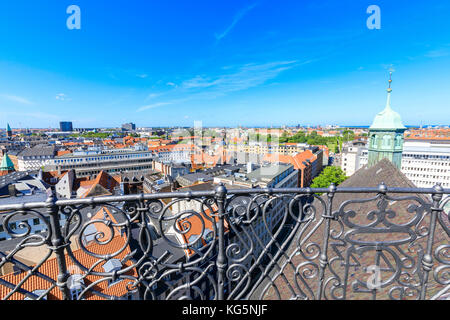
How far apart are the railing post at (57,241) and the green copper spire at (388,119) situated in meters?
18.9

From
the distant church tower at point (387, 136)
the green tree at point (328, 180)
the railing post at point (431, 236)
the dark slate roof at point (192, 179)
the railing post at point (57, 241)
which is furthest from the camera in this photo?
the dark slate roof at point (192, 179)

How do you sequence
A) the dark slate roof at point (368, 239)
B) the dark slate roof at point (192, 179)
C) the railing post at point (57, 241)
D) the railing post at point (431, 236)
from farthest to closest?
the dark slate roof at point (192, 179) < the dark slate roof at point (368, 239) < the railing post at point (431, 236) < the railing post at point (57, 241)

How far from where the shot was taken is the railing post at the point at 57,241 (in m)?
2.04

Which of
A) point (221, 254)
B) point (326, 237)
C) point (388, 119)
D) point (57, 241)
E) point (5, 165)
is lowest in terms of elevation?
point (5, 165)

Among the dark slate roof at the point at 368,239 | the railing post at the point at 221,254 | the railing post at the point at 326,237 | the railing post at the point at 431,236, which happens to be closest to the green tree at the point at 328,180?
the dark slate roof at the point at 368,239

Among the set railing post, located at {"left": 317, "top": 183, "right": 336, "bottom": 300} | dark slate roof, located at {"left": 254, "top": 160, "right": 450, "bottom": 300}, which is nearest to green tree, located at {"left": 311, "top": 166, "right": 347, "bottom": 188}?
dark slate roof, located at {"left": 254, "top": 160, "right": 450, "bottom": 300}

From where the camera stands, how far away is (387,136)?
1555 cm

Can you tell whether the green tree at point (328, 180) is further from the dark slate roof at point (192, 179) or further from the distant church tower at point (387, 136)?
the dark slate roof at point (192, 179)

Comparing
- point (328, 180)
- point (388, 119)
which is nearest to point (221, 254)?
point (388, 119)

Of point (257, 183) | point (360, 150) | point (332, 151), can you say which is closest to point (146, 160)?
point (257, 183)

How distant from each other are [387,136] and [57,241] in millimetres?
18903

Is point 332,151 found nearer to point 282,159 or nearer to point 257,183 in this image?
point 282,159

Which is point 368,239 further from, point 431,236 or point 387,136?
point 387,136
